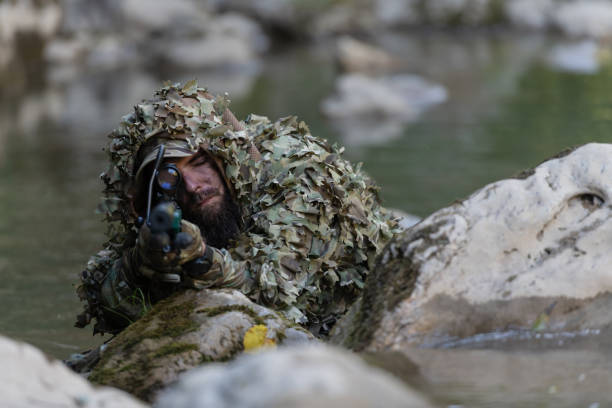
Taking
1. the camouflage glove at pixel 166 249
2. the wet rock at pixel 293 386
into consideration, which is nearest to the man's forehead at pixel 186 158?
the camouflage glove at pixel 166 249

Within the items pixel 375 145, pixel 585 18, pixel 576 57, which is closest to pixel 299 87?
pixel 375 145

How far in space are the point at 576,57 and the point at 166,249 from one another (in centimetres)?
1893

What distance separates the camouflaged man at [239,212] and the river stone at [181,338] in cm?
24

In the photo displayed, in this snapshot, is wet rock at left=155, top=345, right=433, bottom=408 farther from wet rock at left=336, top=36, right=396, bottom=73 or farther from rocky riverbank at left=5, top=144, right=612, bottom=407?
wet rock at left=336, top=36, right=396, bottom=73

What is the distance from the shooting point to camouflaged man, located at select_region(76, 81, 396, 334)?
480 centimetres

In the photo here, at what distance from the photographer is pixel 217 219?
196 inches

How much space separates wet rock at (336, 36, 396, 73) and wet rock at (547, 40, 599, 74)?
374 cm

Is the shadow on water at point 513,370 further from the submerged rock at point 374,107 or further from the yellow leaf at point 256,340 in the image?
the submerged rock at point 374,107

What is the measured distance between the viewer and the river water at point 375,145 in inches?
151

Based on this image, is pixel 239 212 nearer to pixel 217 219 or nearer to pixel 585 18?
pixel 217 219

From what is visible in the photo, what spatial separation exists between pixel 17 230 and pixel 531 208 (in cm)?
672

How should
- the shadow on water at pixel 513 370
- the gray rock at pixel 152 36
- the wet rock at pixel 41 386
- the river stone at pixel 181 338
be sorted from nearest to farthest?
the wet rock at pixel 41 386 < the shadow on water at pixel 513 370 < the river stone at pixel 181 338 < the gray rock at pixel 152 36

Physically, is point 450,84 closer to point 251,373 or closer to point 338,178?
point 338,178

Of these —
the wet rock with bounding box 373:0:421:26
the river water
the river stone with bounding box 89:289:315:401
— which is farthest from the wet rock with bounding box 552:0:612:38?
the river stone with bounding box 89:289:315:401
